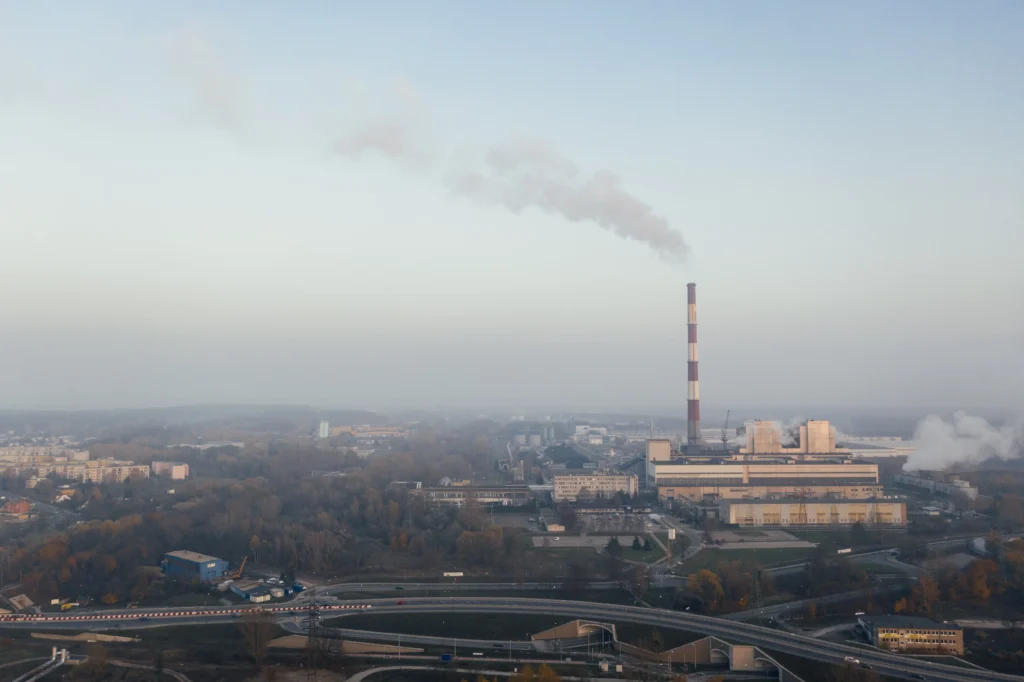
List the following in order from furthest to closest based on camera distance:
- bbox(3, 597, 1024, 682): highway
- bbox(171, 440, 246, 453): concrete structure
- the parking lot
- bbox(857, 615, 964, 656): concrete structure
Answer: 1. bbox(171, 440, 246, 453): concrete structure
2. the parking lot
3. bbox(857, 615, 964, 656): concrete structure
4. bbox(3, 597, 1024, 682): highway

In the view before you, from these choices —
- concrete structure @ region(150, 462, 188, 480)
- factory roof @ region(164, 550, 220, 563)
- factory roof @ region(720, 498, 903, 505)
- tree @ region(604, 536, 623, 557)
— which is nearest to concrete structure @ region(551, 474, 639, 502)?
factory roof @ region(720, 498, 903, 505)

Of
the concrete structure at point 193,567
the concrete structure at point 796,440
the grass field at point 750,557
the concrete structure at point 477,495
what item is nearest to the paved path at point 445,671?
the concrete structure at point 193,567

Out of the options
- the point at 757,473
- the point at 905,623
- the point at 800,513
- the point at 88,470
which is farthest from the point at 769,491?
the point at 88,470

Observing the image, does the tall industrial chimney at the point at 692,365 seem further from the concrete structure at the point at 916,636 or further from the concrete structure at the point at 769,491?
the concrete structure at the point at 916,636

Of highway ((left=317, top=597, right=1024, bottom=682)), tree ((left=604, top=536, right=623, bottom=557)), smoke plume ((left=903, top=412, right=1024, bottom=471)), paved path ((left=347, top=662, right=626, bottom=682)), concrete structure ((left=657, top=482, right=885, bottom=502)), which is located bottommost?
paved path ((left=347, top=662, right=626, bottom=682))

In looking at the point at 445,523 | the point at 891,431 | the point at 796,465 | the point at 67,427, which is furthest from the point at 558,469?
the point at 67,427

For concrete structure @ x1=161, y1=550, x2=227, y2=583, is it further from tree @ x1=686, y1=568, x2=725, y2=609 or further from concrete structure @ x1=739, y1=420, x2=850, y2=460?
concrete structure @ x1=739, y1=420, x2=850, y2=460

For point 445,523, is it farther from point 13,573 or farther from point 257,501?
point 13,573
